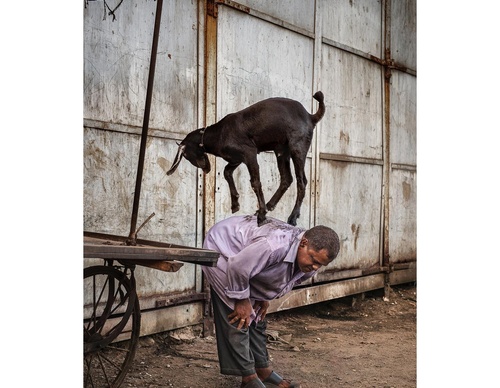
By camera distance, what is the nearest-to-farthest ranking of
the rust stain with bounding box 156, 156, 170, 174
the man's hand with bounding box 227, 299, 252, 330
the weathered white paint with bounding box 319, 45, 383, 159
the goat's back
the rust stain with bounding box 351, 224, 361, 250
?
the goat's back
the man's hand with bounding box 227, 299, 252, 330
the rust stain with bounding box 156, 156, 170, 174
the weathered white paint with bounding box 319, 45, 383, 159
the rust stain with bounding box 351, 224, 361, 250

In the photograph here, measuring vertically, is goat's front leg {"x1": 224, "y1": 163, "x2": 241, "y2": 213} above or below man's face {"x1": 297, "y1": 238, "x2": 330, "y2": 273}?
above

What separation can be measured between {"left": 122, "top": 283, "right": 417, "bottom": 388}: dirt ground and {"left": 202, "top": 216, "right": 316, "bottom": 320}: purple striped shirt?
37.6 inches

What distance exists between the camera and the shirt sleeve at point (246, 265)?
316cm

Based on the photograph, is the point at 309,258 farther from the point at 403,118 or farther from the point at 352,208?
the point at 403,118

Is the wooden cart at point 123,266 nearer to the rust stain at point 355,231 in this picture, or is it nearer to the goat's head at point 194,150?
the goat's head at point 194,150

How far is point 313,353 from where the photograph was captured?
4996mm

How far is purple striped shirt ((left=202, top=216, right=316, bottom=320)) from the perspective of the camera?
125 inches

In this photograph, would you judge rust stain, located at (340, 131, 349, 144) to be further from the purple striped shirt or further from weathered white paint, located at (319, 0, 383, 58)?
the purple striped shirt

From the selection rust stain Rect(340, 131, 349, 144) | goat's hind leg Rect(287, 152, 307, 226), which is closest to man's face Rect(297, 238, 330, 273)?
goat's hind leg Rect(287, 152, 307, 226)
